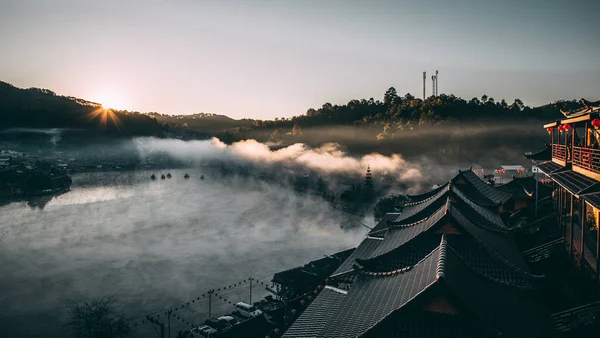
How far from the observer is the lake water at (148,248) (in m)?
26.4

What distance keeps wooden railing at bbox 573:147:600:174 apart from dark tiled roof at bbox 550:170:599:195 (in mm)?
339

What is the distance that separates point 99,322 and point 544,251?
21.0 metres

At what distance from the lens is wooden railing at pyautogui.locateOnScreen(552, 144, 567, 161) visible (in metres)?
17.0

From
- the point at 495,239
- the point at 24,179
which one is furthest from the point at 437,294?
the point at 24,179

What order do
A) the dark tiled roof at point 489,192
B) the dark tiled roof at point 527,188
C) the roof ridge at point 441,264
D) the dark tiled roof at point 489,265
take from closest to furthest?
the roof ridge at point 441,264, the dark tiled roof at point 489,265, the dark tiled roof at point 489,192, the dark tiled roof at point 527,188

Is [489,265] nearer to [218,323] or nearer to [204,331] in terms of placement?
[204,331]

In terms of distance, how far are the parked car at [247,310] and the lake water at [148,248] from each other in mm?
1380

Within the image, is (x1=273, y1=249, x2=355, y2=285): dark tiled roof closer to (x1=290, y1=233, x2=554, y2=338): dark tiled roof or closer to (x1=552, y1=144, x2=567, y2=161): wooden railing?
(x1=552, y1=144, x2=567, y2=161): wooden railing

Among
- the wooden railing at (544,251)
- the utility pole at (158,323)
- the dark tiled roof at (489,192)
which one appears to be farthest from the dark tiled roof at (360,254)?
the utility pole at (158,323)

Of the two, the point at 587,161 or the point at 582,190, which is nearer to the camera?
the point at 582,190

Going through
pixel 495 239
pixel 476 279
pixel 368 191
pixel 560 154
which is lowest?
pixel 368 191

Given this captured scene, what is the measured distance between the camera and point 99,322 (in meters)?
21.3

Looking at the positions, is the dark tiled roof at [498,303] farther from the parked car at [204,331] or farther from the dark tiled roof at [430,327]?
the parked car at [204,331]

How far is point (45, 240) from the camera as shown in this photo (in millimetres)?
45844
